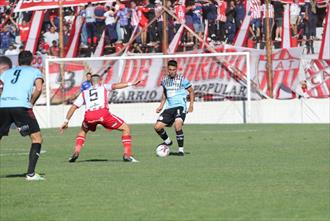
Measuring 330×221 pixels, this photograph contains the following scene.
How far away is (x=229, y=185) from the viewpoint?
48.9ft

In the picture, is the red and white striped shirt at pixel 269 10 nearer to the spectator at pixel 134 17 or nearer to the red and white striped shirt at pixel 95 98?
the spectator at pixel 134 17

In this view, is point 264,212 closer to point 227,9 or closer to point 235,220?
point 235,220

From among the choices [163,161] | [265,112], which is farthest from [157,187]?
[265,112]

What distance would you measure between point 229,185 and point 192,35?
23239mm

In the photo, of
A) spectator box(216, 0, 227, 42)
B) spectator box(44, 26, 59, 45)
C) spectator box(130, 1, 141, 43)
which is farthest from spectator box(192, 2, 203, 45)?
spectator box(44, 26, 59, 45)

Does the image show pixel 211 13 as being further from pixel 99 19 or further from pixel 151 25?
pixel 99 19

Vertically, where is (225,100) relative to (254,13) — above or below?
below

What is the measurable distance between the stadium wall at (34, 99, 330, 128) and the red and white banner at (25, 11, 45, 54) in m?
4.24

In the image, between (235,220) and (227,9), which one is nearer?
(235,220)

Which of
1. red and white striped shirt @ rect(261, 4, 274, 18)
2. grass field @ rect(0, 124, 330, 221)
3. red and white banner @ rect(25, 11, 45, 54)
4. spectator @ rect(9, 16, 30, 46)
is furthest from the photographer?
spectator @ rect(9, 16, 30, 46)

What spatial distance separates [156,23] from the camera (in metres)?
38.0

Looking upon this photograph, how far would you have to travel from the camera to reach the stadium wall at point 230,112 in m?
34.7

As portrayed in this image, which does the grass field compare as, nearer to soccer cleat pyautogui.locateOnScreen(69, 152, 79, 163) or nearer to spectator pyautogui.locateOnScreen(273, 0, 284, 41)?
soccer cleat pyautogui.locateOnScreen(69, 152, 79, 163)

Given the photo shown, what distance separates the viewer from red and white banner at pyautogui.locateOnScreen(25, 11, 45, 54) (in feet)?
132
